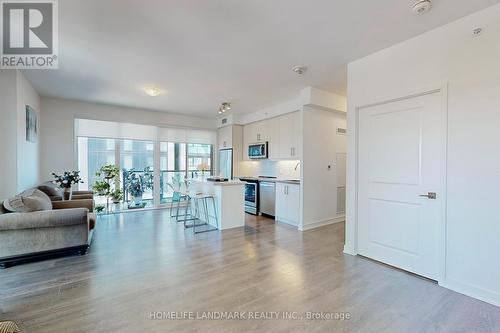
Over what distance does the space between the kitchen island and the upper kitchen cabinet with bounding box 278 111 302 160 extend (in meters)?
1.43

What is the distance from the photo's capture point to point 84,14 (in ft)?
7.61

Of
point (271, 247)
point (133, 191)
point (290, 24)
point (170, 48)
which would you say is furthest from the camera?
point (133, 191)

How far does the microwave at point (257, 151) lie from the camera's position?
6.12m

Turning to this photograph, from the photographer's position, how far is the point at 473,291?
2295mm

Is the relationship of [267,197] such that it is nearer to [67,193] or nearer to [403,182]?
[403,182]

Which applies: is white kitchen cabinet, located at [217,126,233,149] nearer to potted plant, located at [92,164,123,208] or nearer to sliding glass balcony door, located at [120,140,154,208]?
sliding glass balcony door, located at [120,140,154,208]

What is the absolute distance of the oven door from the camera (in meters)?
6.12

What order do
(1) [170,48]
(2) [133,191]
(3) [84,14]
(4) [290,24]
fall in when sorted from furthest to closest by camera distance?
(2) [133,191]
(1) [170,48]
(4) [290,24]
(3) [84,14]

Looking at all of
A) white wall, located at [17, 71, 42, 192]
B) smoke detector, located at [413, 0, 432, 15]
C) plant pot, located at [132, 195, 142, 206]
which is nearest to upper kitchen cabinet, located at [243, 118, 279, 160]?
plant pot, located at [132, 195, 142, 206]

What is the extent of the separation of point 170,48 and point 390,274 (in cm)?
386

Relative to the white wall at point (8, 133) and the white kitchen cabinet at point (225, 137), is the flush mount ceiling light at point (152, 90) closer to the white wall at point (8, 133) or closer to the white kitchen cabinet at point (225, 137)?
the white wall at point (8, 133)

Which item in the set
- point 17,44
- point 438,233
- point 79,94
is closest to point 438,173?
point 438,233

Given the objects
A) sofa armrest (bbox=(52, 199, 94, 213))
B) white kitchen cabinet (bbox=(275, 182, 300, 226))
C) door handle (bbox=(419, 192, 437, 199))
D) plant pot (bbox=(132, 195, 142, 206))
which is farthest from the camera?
plant pot (bbox=(132, 195, 142, 206))

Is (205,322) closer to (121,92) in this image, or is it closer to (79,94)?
(121,92)
